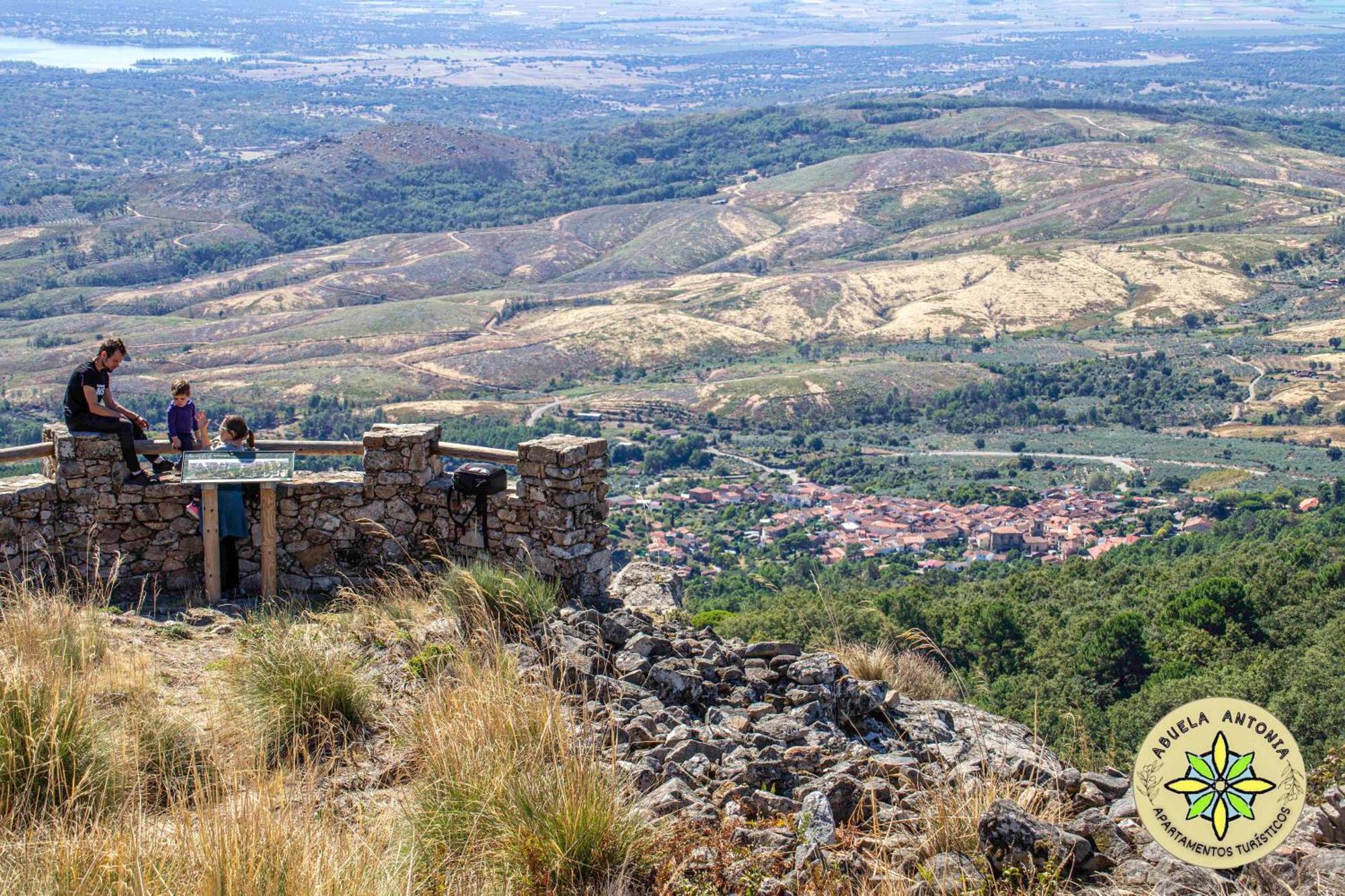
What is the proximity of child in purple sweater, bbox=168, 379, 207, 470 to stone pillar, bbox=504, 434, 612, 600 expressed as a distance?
3050 millimetres

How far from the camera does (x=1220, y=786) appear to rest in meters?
5.39

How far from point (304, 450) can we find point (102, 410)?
6.10ft

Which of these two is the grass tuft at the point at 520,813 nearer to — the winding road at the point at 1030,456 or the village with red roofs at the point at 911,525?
the village with red roofs at the point at 911,525

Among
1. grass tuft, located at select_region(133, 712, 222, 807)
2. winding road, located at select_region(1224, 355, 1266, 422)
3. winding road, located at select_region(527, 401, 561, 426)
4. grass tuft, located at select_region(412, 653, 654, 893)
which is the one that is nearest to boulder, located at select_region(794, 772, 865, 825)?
grass tuft, located at select_region(412, 653, 654, 893)

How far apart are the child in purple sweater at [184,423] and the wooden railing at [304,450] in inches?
4.3

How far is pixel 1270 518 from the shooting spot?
51.7m

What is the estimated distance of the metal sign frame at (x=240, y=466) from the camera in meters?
12.1

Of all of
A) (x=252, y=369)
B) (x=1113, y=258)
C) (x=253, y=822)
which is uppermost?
(x=253, y=822)

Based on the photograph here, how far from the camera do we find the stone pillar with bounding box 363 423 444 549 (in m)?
13.2

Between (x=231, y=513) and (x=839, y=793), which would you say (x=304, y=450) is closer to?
(x=231, y=513)

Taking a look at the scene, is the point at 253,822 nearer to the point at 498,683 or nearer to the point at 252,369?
the point at 498,683

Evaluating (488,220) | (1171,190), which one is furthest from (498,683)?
(488,220)

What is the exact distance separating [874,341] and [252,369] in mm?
52341

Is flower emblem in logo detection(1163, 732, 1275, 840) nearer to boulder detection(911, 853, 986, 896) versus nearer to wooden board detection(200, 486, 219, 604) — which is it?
boulder detection(911, 853, 986, 896)
